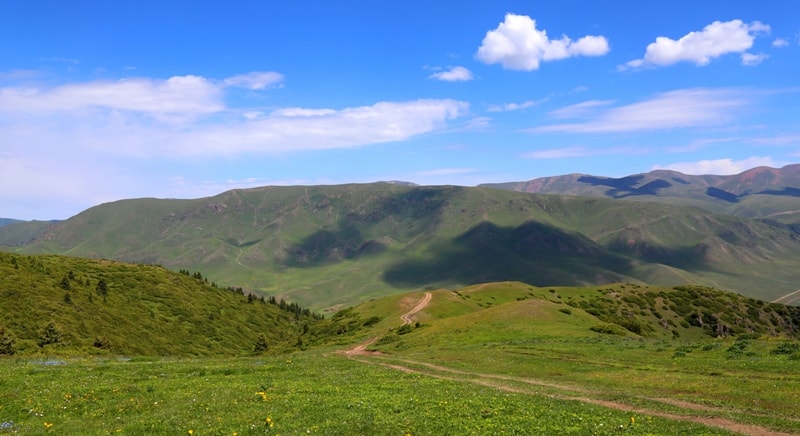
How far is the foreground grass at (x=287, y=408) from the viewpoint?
70.7 feet

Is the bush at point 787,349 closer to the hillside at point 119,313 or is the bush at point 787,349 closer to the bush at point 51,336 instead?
the hillside at point 119,313

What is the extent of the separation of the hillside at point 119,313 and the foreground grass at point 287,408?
46711 millimetres

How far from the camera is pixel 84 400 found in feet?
90.8

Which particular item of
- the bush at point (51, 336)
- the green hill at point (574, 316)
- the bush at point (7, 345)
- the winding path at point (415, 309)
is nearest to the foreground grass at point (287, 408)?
the green hill at point (574, 316)

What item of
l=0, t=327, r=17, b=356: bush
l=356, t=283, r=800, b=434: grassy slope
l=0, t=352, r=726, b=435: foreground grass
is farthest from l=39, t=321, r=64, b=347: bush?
l=356, t=283, r=800, b=434: grassy slope

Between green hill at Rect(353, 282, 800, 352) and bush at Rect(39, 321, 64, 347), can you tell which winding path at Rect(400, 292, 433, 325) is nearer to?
green hill at Rect(353, 282, 800, 352)

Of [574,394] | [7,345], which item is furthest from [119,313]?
[574,394]

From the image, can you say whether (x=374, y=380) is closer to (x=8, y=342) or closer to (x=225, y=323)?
(x=8, y=342)

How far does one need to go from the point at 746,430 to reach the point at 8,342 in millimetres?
83361

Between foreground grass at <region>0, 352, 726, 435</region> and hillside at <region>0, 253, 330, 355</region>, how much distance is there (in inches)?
1839

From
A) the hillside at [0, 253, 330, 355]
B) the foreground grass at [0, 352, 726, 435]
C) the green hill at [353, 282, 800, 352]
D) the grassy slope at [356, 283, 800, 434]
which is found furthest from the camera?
the hillside at [0, 253, 330, 355]

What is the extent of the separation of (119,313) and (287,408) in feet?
353

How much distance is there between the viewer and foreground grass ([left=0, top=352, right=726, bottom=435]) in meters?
21.6

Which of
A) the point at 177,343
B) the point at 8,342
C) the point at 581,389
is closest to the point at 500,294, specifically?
the point at 177,343
